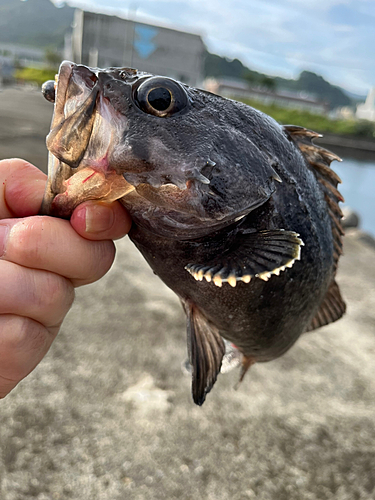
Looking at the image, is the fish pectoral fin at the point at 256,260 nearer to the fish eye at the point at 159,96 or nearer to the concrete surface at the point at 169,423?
the fish eye at the point at 159,96

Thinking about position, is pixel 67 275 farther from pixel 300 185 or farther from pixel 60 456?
pixel 60 456

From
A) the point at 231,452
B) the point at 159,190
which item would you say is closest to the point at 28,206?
the point at 159,190

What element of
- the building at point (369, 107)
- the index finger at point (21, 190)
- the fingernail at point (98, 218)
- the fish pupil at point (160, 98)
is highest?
the fish pupil at point (160, 98)

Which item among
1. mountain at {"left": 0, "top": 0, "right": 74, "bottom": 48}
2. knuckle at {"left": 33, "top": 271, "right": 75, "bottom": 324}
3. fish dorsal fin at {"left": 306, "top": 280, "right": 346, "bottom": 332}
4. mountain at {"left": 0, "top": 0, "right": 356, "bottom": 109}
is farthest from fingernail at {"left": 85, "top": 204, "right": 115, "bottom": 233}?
mountain at {"left": 0, "top": 0, "right": 74, "bottom": 48}

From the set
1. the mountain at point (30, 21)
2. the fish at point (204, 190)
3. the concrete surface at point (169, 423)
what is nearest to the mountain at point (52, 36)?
the mountain at point (30, 21)

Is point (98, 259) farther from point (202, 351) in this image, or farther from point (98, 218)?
point (202, 351)

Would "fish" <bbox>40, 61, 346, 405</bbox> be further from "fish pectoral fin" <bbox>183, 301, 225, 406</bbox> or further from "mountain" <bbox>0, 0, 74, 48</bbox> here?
"mountain" <bbox>0, 0, 74, 48</bbox>
